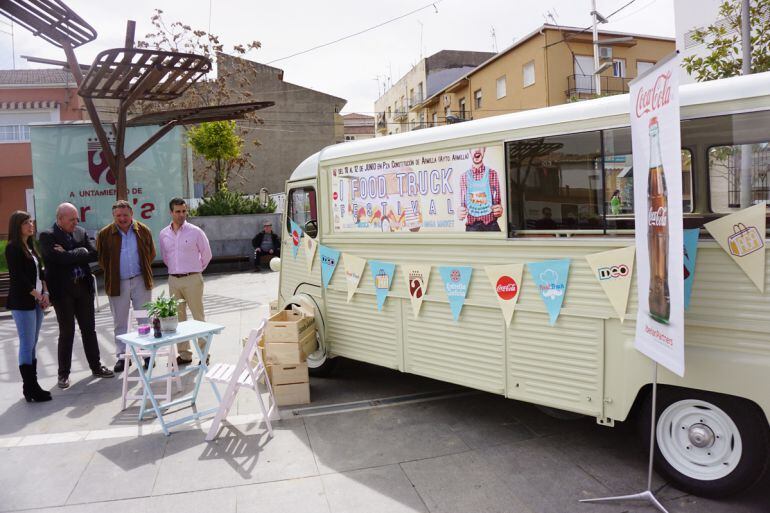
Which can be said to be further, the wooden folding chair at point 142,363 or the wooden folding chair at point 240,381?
the wooden folding chair at point 142,363

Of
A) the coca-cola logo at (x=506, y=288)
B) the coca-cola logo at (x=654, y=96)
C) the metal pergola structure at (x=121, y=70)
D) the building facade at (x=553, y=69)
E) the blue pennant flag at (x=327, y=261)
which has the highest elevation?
the building facade at (x=553, y=69)

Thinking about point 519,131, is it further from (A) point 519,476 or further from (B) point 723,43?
(B) point 723,43

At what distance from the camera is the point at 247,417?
17.3 feet

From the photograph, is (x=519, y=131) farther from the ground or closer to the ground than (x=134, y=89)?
closer to the ground

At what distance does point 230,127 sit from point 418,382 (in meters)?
16.1

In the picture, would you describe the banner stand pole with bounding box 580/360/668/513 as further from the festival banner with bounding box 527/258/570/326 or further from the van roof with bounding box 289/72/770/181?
the van roof with bounding box 289/72/770/181

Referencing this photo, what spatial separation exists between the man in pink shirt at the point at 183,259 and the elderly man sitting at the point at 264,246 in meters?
9.47

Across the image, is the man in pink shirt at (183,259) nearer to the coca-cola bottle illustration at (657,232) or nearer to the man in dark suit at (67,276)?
the man in dark suit at (67,276)

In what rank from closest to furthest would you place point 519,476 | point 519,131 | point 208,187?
point 519,476 → point 519,131 → point 208,187

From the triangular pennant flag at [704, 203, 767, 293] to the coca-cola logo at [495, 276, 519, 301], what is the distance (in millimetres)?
1425

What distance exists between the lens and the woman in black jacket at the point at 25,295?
5.64 metres

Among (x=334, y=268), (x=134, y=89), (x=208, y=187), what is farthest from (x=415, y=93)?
(x=334, y=268)

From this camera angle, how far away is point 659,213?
331 centimetres

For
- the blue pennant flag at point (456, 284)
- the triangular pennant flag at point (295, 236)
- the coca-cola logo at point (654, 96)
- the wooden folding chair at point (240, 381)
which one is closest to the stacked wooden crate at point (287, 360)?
the wooden folding chair at point (240, 381)
